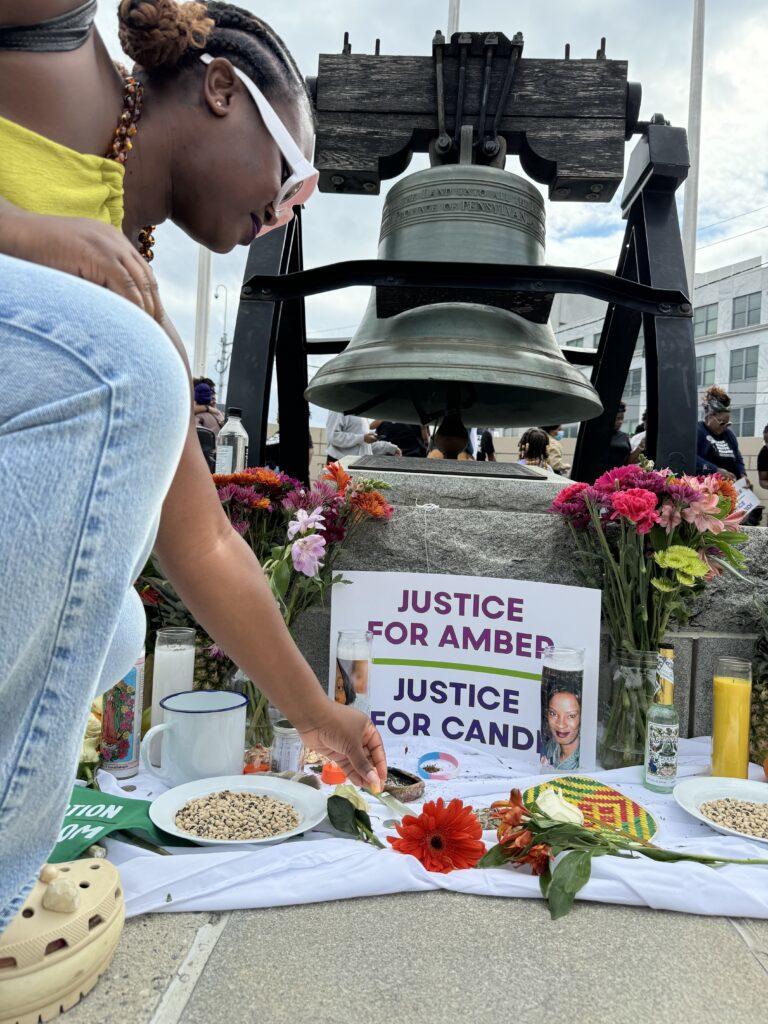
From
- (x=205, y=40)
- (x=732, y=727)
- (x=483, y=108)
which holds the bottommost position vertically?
(x=732, y=727)

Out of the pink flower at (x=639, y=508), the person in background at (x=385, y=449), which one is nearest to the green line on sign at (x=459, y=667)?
the pink flower at (x=639, y=508)

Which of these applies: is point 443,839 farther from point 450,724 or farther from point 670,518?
point 670,518

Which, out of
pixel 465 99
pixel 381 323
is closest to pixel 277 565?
pixel 381 323

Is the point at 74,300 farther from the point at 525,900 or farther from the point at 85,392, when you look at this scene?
the point at 525,900

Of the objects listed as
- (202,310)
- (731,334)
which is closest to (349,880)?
(202,310)

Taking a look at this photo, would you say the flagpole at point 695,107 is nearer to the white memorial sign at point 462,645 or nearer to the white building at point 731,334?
the white memorial sign at point 462,645

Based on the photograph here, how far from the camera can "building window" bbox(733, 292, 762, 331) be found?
22484 mm

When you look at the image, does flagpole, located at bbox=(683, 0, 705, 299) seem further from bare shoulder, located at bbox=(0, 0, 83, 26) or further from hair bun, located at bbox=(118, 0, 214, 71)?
bare shoulder, located at bbox=(0, 0, 83, 26)

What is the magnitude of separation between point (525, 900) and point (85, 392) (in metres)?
0.99

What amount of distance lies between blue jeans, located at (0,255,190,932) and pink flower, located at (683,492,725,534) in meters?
1.49

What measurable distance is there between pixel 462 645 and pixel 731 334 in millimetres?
24496

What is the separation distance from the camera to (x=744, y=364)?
899 inches

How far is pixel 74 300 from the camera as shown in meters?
0.57

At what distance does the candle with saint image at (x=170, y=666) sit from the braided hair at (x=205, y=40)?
1239mm
